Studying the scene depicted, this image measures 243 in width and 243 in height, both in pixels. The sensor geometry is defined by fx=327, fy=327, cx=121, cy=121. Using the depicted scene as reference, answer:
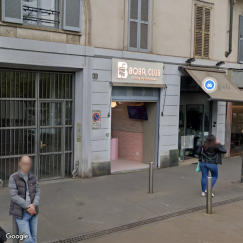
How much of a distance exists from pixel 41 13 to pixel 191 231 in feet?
21.9

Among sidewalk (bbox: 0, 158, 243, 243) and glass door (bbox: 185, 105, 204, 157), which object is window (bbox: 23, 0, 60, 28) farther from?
glass door (bbox: 185, 105, 204, 157)

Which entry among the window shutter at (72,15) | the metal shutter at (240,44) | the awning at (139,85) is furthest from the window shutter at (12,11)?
the metal shutter at (240,44)

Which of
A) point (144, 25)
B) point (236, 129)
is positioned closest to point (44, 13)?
point (144, 25)

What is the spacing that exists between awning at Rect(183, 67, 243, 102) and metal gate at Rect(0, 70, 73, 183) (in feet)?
14.8

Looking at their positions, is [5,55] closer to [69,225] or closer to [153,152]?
[69,225]

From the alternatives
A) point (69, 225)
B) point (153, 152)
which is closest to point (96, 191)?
point (69, 225)

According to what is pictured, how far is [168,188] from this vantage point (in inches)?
356

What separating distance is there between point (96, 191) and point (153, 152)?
3.57 metres

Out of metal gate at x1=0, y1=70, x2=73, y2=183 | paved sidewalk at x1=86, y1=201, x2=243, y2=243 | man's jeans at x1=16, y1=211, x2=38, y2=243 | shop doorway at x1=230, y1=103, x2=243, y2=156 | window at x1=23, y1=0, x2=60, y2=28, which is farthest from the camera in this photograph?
shop doorway at x1=230, y1=103, x2=243, y2=156

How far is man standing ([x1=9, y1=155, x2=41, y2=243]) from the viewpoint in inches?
178

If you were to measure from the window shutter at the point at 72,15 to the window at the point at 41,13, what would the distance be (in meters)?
0.24

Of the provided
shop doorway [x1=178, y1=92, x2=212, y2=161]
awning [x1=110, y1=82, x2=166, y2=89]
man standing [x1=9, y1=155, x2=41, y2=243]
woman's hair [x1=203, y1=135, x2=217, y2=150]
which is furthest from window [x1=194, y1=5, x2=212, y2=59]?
man standing [x1=9, y1=155, x2=41, y2=243]

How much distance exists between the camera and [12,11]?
27.0ft

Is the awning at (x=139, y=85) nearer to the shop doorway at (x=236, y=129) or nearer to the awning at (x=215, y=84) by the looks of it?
the awning at (x=215, y=84)
